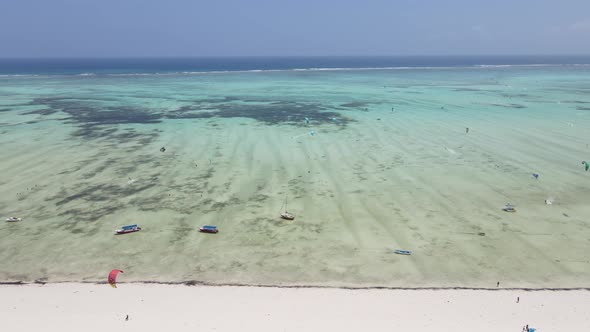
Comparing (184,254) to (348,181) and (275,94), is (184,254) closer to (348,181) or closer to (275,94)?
(348,181)

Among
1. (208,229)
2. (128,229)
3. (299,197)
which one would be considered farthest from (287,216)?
(128,229)

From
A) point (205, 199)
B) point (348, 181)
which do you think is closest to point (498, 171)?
point (348, 181)

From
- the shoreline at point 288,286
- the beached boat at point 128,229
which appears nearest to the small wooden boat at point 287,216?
the shoreline at point 288,286

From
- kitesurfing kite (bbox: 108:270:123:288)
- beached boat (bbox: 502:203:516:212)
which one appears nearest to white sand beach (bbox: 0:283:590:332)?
kitesurfing kite (bbox: 108:270:123:288)

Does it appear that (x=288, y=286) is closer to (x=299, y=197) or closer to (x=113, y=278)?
(x=113, y=278)

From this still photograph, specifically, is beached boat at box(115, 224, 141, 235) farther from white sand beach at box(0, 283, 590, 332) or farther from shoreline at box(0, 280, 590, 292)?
white sand beach at box(0, 283, 590, 332)
